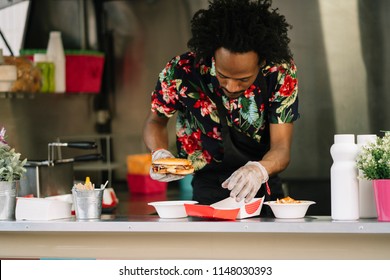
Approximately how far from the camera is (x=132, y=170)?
17.5 ft

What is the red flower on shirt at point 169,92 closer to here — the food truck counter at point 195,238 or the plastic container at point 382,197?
the food truck counter at point 195,238

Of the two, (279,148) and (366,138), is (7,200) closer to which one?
(279,148)

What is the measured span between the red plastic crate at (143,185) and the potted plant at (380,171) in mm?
2815

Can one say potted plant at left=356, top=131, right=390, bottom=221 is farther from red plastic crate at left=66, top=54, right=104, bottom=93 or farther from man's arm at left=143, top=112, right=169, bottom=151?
red plastic crate at left=66, top=54, right=104, bottom=93

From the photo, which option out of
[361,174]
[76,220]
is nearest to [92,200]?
[76,220]

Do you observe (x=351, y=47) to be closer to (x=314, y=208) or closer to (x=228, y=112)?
(x=314, y=208)

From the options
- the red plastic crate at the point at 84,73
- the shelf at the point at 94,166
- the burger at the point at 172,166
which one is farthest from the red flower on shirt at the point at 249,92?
the shelf at the point at 94,166

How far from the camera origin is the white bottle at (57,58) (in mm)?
4812

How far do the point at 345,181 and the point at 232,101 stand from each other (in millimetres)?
738

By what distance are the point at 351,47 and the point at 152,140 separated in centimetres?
202

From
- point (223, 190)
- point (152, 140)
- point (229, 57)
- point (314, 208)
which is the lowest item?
point (314, 208)

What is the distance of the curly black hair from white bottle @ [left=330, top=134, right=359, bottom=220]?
46 cm

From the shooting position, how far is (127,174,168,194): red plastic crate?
17.3 feet

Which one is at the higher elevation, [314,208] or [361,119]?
[361,119]
